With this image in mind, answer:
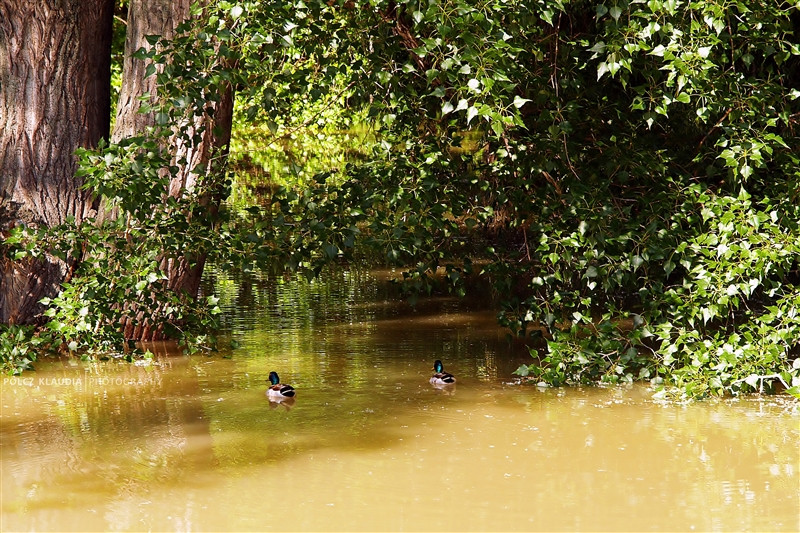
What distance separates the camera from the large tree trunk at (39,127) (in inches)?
360

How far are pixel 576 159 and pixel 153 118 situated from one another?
374 cm

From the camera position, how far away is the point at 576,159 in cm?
800

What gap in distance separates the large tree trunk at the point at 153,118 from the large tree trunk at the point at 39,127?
18.8 inches

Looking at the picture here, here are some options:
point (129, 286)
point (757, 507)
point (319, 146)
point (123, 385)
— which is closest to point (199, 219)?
point (129, 286)

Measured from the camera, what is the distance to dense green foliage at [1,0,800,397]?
271 inches

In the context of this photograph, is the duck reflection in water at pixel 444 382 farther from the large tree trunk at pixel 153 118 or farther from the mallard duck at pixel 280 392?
the large tree trunk at pixel 153 118

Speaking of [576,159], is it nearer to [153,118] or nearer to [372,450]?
[372,450]

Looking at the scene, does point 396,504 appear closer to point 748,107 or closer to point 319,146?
point 748,107

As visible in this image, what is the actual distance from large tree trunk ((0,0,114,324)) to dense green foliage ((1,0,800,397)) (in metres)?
1.16

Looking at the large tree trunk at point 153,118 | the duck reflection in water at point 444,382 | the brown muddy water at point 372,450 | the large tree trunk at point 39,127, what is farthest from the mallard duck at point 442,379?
the large tree trunk at point 39,127

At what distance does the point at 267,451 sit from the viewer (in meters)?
6.57

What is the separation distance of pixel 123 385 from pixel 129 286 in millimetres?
822

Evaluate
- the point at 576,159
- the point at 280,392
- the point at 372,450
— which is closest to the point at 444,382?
the point at 280,392

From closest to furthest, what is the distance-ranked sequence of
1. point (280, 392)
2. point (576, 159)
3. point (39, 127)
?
point (280, 392), point (576, 159), point (39, 127)
